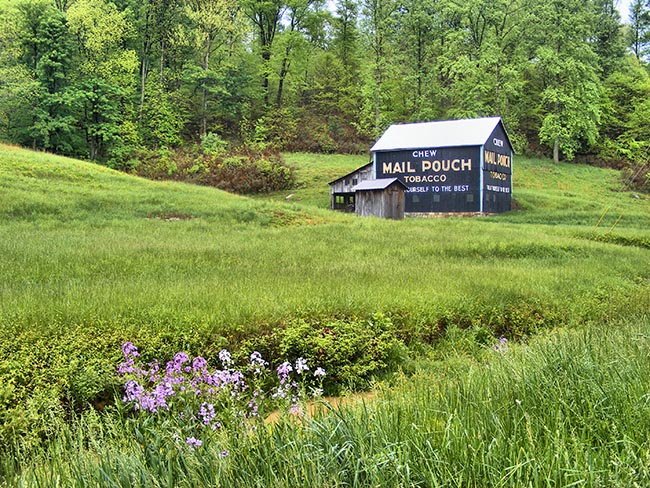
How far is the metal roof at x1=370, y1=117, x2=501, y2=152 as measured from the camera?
36750 millimetres

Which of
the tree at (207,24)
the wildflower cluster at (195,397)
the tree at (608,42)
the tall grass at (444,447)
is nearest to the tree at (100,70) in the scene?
the tree at (207,24)

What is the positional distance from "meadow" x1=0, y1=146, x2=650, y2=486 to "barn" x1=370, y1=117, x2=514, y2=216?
59.4 ft

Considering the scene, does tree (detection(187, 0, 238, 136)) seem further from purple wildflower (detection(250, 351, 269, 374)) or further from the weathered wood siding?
purple wildflower (detection(250, 351, 269, 374))

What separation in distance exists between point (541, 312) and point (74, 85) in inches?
1850

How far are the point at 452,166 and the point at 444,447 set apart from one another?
35.6 m

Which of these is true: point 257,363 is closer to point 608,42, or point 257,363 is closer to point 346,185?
point 346,185

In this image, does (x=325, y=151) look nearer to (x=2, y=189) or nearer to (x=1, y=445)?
(x=2, y=189)

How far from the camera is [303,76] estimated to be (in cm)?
6144

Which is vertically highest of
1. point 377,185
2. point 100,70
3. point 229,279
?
point 100,70

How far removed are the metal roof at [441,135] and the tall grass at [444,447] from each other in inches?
1357

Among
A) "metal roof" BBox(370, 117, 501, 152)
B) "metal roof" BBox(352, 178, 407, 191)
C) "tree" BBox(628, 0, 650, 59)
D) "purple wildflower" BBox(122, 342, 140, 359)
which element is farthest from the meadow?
"tree" BBox(628, 0, 650, 59)

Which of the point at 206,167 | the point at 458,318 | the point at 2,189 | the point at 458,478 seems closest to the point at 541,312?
the point at 458,318

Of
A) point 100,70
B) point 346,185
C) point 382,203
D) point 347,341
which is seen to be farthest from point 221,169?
point 347,341

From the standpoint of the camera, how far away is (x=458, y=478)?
2656 mm
